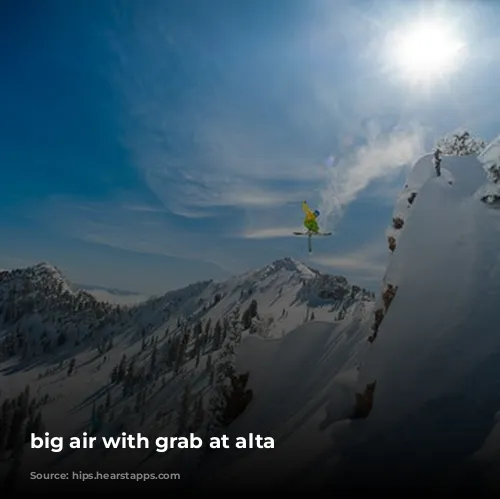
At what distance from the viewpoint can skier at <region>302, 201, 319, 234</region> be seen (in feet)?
133

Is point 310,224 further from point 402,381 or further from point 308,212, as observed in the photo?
point 402,381

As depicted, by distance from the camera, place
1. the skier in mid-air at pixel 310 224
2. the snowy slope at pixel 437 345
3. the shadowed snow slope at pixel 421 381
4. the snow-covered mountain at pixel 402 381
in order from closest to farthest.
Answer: the snow-covered mountain at pixel 402 381 < the shadowed snow slope at pixel 421 381 < the snowy slope at pixel 437 345 < the skier in mid-air at pixel 310 224

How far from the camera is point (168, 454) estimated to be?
82812mm

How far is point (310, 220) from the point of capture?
134ft

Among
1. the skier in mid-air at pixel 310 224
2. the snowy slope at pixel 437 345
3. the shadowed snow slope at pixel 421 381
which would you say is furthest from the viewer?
the skier in mid-air at pixel 310 224

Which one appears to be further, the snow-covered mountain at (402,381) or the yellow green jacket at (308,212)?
the yellow green jacket at (308,212)

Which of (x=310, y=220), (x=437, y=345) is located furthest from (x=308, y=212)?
(x=437, y=345)

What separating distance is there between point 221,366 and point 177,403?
9140 centimetres

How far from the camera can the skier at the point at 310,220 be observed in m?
40.4

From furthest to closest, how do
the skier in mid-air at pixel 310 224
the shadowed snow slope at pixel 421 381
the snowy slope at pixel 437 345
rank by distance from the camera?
the skier in mid-air at pixel 310 224, the snowy slope at pixel 437 345, the shadowed snow slope at pixel 421 381

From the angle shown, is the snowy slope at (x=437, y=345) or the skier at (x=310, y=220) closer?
the snowy slope at (x=437, y=345)

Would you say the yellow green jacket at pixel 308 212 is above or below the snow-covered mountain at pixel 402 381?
above

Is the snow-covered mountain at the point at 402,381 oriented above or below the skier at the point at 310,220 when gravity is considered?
below

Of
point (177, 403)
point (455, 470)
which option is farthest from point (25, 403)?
point (455, 470)
